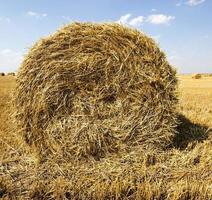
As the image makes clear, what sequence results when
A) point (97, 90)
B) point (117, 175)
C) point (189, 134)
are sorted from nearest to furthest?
point (117, 175) < point (97, 90) < point (189, 134)

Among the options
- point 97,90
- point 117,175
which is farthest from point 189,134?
point 117,175

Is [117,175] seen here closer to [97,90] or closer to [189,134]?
[97,90]

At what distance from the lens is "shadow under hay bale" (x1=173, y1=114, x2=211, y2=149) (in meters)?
5.64

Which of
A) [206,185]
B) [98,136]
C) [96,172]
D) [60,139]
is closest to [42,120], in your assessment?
[60,139]

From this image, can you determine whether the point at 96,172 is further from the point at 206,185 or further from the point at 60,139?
the point at 206,185

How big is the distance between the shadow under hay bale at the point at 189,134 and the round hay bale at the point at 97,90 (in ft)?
1.85

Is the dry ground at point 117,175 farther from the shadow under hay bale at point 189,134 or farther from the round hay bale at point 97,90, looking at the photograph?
the round hay bale at point 97,90

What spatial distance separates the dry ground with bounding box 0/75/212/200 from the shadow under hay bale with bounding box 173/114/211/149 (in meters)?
0.02

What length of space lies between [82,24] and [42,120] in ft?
4.88

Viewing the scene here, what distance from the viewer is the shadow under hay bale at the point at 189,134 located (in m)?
5.64

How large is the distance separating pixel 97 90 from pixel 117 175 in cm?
137

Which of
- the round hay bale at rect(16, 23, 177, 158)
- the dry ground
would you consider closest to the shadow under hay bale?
the dry ground

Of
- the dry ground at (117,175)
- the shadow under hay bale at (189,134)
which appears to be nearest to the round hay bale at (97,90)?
the dry ground at (117,175)

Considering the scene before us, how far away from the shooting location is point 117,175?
4355 millimetres
